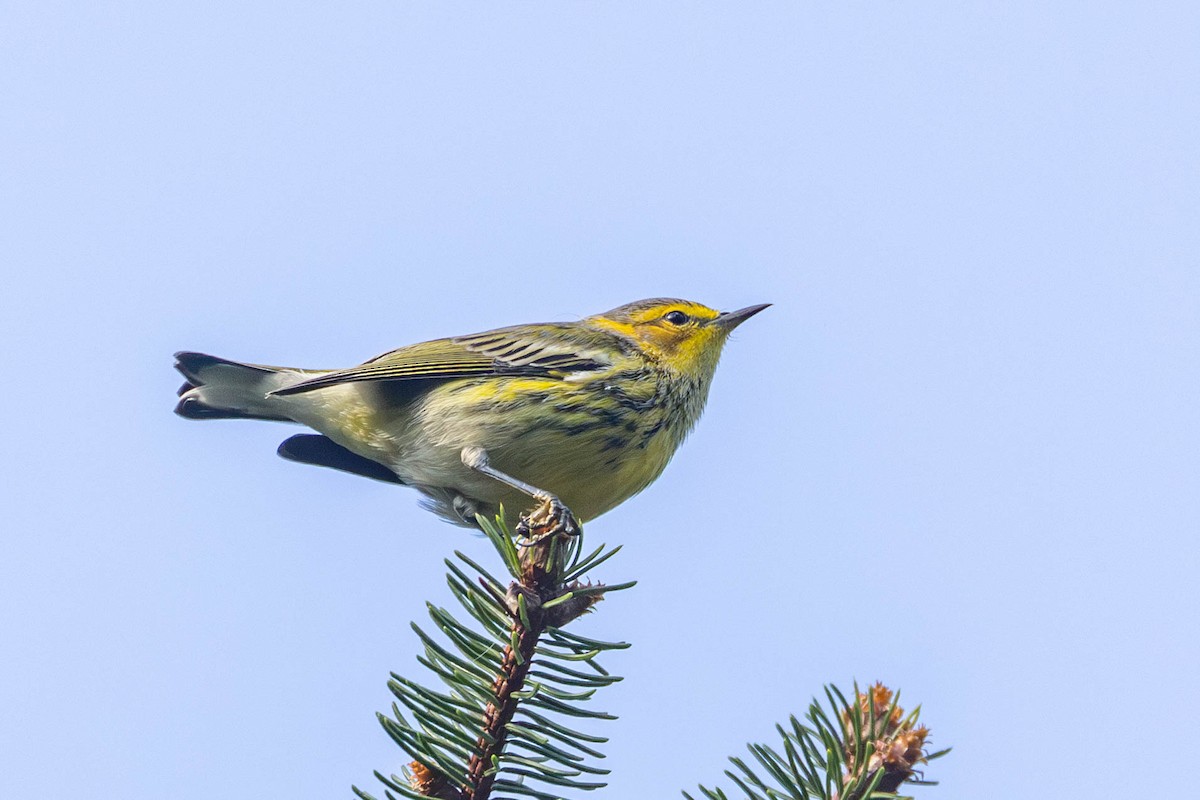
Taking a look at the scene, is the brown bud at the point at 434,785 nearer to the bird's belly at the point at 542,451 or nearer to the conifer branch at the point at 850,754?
the conifer branch at the point at 850,754

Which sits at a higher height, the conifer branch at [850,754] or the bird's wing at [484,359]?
the bird's wing at [484,359]

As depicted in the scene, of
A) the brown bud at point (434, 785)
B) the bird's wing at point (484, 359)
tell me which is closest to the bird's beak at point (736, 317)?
the bird's wing at point (484, 359)

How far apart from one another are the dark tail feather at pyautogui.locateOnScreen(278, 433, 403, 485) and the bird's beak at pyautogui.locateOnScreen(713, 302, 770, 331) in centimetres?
221

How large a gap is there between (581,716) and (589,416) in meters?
2.82

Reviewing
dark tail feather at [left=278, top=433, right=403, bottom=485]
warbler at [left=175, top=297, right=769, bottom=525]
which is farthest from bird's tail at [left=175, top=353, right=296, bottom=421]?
dark tail feather at [left=278, top=433, right=403, bottom=485]

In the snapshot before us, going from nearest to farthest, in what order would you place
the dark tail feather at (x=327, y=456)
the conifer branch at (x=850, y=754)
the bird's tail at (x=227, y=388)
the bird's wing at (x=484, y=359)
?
the conifer branch at (x=850, y=754), the bird's wing at (x=484, y=359), the dark tail feather at (x=327, y=456), the bird's tail at (x=227, y=388)

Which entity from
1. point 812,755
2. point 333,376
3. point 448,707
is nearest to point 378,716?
point 448,707

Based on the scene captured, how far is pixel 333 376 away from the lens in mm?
A: 6020

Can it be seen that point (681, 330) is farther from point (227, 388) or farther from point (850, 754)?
point (850, 754)

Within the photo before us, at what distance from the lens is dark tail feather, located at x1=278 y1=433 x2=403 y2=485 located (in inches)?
253

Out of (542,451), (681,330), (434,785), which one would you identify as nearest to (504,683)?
(434,785)

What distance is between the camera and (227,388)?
263 inches

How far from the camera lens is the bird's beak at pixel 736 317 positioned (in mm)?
6887

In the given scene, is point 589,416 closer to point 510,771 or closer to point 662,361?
point 662,361
